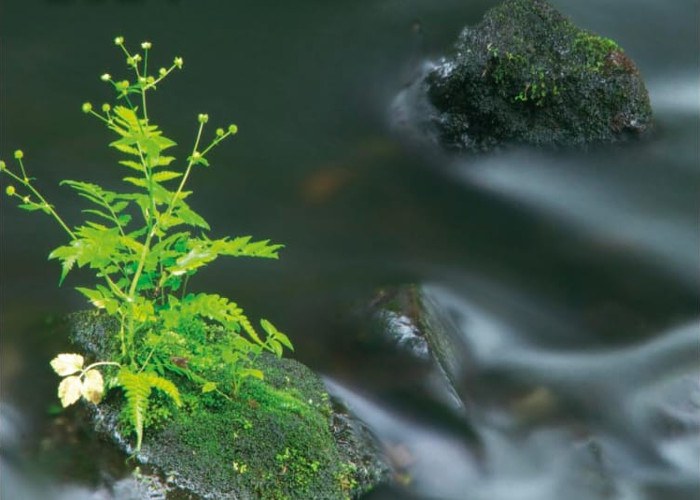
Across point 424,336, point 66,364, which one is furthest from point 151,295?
point 424,336

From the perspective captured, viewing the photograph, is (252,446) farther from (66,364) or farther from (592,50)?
(592,50)

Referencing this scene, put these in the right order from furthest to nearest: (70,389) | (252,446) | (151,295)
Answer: (151,295)
(252,446)
(70,389)

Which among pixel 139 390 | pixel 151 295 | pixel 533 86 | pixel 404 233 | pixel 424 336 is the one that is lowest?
pixel 139 390

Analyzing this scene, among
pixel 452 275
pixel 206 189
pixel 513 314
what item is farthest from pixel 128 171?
pixel 513 314

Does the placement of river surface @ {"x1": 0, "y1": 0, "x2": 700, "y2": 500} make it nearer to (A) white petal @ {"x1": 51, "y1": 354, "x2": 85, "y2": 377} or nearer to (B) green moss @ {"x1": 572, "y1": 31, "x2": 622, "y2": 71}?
(A) white petal @ {"x1": 51, "y1": 354, "x2": 85, "y2": 377}

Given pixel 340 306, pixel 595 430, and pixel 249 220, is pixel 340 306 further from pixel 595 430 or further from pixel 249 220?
pixel 595 430

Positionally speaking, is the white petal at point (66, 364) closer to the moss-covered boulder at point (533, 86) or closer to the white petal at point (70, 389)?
the white petal at point (70, 389)

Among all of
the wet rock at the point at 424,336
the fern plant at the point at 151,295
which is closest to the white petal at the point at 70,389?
the fern plant at the point at 151,295
